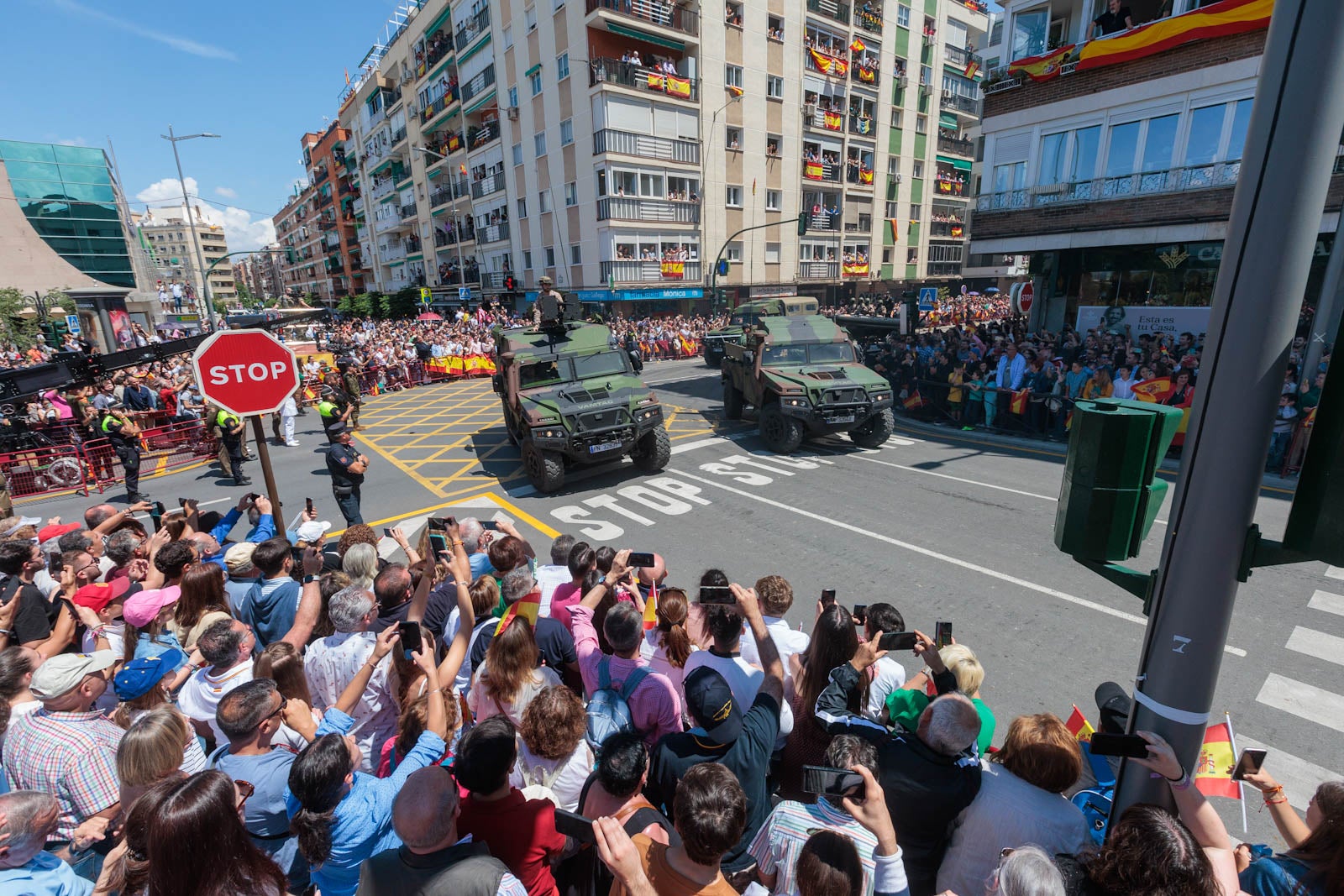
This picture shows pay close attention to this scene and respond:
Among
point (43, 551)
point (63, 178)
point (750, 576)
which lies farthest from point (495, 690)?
point (63, 178)

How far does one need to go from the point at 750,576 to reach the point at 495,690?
4.24 meters

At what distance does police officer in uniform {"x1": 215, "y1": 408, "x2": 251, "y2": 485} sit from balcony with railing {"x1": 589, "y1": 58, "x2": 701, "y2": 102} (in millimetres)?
22723

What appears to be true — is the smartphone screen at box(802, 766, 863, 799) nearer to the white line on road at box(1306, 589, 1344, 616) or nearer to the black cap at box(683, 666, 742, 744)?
the black cap at box(683, 666, 742, 744)

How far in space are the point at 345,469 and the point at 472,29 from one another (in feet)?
123

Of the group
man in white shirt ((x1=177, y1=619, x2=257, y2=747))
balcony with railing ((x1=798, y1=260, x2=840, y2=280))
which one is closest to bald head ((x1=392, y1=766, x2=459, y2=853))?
man in white shirt ((x1=177, y1=619, x2=257, y2=747))

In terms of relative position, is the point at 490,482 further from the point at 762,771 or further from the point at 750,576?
the point at 762,771

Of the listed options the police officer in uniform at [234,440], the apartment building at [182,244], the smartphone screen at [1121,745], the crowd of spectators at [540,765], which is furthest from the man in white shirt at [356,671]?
the apartment building at [182,244]

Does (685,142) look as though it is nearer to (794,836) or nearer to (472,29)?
(472,29)

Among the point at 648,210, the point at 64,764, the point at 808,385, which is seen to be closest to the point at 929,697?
the point at 64,764

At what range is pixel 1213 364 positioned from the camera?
6.44ft

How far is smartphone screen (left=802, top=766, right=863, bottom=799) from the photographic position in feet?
6.77

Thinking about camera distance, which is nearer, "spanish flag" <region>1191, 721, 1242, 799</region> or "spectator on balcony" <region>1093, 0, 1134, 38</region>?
"spanish flag" <region>1191, 721, 1242, 799</region>

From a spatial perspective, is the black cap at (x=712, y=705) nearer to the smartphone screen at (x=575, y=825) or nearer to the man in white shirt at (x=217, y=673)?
the smartphone screen at (x=575, y=825)

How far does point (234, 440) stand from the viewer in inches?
428
